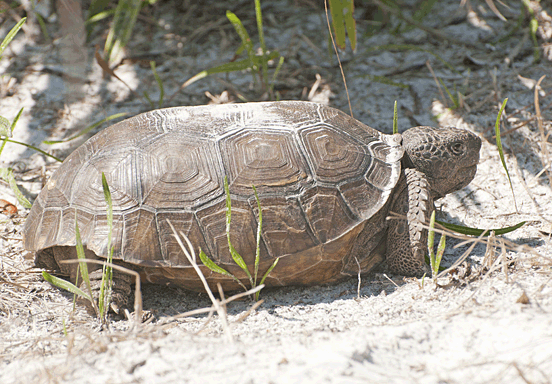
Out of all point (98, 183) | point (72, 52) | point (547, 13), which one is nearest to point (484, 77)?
point (547, 13)

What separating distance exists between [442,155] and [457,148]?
122 mm

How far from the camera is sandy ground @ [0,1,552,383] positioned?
1.82 m

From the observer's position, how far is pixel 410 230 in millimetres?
2871

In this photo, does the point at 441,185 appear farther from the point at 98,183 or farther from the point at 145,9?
the point at 145,9

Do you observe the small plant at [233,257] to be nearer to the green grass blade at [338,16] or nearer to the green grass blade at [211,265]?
the green grass blade at [211,265]

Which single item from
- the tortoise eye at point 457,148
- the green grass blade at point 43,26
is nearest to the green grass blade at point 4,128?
the green grass blade at point 43,26

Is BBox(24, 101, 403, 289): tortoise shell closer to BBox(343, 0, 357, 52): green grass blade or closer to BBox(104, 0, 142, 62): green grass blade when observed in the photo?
BBox(343, 0, 357, 52): green grass blade

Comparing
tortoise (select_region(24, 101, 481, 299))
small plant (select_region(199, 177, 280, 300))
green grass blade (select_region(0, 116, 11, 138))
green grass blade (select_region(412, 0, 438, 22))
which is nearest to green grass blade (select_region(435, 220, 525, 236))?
tortoise (select_region(24, 101, 481, 299))

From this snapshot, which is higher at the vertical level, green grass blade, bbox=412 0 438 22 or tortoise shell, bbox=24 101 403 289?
green grass blade, bbox=412 0 438 22

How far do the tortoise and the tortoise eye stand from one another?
33cm

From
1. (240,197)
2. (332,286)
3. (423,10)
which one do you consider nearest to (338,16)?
(423,10)

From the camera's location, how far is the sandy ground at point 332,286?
71.6 inches

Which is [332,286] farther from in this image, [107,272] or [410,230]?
[107,272]

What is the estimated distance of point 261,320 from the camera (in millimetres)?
2543
